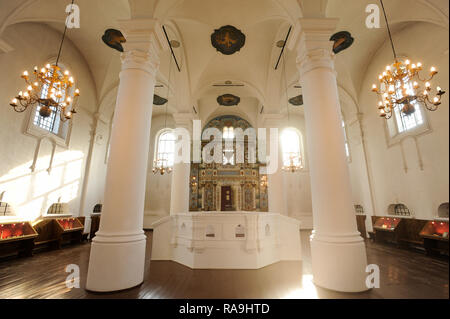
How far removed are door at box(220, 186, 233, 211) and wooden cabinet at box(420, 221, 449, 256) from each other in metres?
9.79

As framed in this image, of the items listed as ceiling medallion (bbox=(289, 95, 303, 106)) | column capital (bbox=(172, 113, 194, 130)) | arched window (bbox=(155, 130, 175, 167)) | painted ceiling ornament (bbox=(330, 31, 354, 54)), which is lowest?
column capital (bbox=(172, 113, 194, 130))

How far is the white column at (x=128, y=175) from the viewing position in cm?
312

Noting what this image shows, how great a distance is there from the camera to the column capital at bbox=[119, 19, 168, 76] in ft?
13.1

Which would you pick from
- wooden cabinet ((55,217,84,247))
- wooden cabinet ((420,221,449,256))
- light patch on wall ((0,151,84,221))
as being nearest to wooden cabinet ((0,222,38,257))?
light patch on wall ((0,151,84,221))

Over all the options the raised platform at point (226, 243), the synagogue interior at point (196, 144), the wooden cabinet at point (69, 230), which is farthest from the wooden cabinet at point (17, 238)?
the raised platform at point (226, 243)

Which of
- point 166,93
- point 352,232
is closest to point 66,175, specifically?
point 166,93

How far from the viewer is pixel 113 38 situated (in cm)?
786

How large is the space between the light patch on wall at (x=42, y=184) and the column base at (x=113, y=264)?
213 inches

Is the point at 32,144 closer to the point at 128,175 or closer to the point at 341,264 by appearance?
the point at 128,175

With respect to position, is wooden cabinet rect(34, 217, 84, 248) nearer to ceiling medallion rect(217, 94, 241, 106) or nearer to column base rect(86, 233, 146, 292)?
column base rect(86, 233, 146, 292)

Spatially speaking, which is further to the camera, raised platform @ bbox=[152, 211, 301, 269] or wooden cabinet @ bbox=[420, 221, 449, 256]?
wooden cabinet @ bbox=[420, 221, 449, 256]

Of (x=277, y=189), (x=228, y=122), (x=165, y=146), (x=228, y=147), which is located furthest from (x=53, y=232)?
(x=228, y=122)

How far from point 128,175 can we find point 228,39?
247 inches

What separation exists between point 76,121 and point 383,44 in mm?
13213
